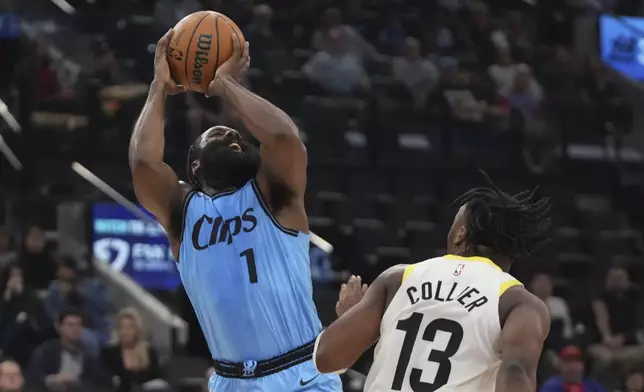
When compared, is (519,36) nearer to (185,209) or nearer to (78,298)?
(78,298)

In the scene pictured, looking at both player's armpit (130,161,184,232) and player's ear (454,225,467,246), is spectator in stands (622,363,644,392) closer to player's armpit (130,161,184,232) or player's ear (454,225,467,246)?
player's armpit (130,161,184,232)

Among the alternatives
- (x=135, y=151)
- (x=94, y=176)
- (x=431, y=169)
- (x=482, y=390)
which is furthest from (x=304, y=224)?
(x=431, y=169)

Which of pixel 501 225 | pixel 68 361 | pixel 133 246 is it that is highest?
pixel 501 225

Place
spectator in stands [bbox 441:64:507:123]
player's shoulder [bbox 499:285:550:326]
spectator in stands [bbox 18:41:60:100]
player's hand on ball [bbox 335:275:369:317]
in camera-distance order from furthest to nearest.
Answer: spectator in stands [bbox 441:64:507:123]
spectator in stands [bbox 18:41:60:100]
player's hand on ball [bbox 335:275:369:317]
player's shoulder [bbox 499:285:550:326]

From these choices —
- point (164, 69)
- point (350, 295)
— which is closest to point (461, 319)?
point (350, 295)

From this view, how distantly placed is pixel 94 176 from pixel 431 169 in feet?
10.9

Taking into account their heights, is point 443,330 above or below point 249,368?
above

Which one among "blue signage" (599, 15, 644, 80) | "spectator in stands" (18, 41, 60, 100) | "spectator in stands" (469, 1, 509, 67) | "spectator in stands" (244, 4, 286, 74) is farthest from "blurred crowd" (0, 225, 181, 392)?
"blue signage" (599, 15, 644, 80)

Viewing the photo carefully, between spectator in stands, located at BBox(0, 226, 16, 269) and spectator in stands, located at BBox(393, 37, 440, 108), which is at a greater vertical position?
spectator in stands, located at BBox(393, 37, 440, 108)

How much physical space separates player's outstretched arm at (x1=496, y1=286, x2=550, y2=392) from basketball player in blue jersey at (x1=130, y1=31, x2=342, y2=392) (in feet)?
4.08

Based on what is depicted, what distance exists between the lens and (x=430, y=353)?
154 inches

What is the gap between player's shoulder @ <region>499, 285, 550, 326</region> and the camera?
386 centimetres

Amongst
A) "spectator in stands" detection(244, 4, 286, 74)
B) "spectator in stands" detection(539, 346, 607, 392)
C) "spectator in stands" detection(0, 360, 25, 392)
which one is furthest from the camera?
"spectator in stands" detection(244, 4, 286, 74)

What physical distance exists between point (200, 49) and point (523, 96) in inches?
358
